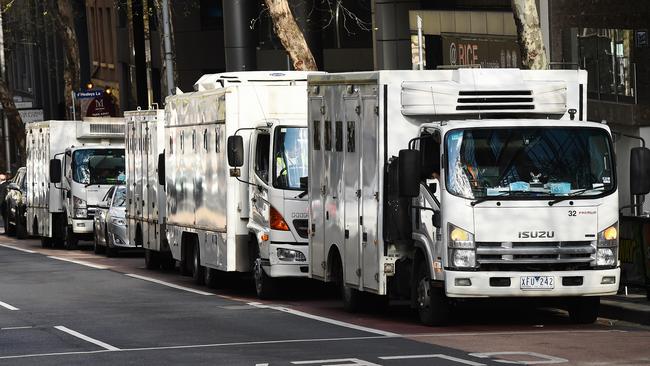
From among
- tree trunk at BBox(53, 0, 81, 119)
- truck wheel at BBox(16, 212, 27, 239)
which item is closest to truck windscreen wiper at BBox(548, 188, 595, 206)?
truck wheel at BBox(16, 212, 27, 239)

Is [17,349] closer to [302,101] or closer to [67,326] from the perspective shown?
[67,326]

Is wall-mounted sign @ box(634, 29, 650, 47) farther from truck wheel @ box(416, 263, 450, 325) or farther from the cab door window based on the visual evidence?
truck wheel @ box(416, 263, 450, 325)

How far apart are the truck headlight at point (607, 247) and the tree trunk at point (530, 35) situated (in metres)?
5.85

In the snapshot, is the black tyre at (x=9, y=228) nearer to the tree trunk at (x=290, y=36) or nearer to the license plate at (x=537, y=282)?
the tree trunk at (x=290, y=36)

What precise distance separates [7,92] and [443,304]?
47571 mm

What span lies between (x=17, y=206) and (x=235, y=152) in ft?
86.6

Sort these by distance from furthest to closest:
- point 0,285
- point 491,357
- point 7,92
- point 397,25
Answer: point 7,92 < point 397,25 < point 0,285 < point 491,357

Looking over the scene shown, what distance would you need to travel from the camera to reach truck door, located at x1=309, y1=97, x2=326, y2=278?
21359mm

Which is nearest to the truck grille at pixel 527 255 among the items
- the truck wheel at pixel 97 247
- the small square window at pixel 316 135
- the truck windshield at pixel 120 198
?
the small square window at pixel 316 135

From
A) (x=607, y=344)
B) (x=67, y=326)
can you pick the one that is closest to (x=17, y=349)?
(x=67, y=326)

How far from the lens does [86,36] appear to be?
86500 millimetres

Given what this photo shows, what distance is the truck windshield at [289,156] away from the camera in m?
23.1

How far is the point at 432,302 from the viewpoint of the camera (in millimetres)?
18312

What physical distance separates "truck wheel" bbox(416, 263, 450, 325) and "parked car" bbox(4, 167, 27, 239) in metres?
30.6
